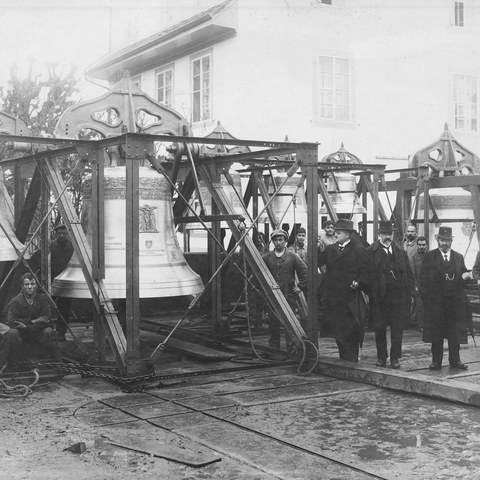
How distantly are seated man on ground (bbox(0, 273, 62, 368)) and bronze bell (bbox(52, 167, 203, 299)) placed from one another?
40cm

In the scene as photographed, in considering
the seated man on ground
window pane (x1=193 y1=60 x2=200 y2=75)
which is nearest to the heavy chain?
the seated man on ground

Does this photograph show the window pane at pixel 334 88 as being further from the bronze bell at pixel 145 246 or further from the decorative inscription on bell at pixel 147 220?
the decorative inscription on bell at pixel 147 220

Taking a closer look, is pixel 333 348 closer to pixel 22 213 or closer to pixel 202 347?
pixel 202 347

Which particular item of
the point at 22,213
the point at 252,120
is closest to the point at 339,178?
the point at 252,120

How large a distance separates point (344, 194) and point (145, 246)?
841 centimetres

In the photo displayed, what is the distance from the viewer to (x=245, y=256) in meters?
10.4

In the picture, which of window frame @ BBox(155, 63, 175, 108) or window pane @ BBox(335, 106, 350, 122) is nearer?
window pane @ BBox(335, 106, 350, 122)

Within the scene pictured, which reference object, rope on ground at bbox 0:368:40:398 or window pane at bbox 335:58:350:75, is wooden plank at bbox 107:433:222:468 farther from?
window pane at bbox 335:58:350:75

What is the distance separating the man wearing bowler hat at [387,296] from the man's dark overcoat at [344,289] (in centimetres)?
17

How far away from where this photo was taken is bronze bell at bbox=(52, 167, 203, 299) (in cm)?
942

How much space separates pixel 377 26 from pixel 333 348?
12791 millimetres

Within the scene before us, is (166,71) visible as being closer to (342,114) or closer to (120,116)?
(342,114)

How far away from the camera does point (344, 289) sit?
1005 centimetres

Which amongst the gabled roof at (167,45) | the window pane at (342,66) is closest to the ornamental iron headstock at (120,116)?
the gabled roof at (167,45)
